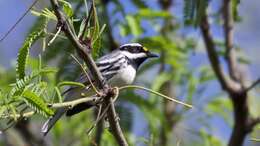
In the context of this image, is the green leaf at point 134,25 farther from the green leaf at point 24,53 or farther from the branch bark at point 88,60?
the green leaf at point 24,53

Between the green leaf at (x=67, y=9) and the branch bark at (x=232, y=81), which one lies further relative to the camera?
the branch bark at (x=232, y=81)

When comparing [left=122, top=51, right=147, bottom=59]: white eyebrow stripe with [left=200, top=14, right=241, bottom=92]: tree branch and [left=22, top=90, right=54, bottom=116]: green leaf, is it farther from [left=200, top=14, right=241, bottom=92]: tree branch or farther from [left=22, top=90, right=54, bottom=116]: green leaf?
[left=22, top=90, right=54, bottom=116]: green leaf

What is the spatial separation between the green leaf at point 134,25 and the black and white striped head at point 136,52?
0.37 ft

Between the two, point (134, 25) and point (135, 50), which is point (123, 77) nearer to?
point (135, 50)

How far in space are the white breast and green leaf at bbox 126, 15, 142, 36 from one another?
0.94 ft

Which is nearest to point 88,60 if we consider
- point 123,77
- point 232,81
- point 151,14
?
point 232,81

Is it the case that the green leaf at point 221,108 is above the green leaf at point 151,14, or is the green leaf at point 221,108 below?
Answer: below

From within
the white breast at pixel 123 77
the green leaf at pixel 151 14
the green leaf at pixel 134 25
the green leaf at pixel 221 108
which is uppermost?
the green leaf at pixel 151 14

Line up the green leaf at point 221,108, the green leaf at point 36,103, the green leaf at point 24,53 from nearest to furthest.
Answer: the green leaf at point 36,103, the green leaf at point 24,53, the green leaf at point 221,108

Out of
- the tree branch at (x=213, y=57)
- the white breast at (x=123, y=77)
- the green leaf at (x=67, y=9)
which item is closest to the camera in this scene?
the green leaf at (x=67, y=9)

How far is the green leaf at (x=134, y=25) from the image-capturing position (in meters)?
4.67

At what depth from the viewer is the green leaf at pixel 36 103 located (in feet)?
6.99

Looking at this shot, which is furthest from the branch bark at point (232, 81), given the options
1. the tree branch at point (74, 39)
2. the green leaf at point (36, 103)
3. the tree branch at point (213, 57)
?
the green leaf at point (36, 103)

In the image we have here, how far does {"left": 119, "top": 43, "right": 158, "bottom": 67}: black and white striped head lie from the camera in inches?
179
